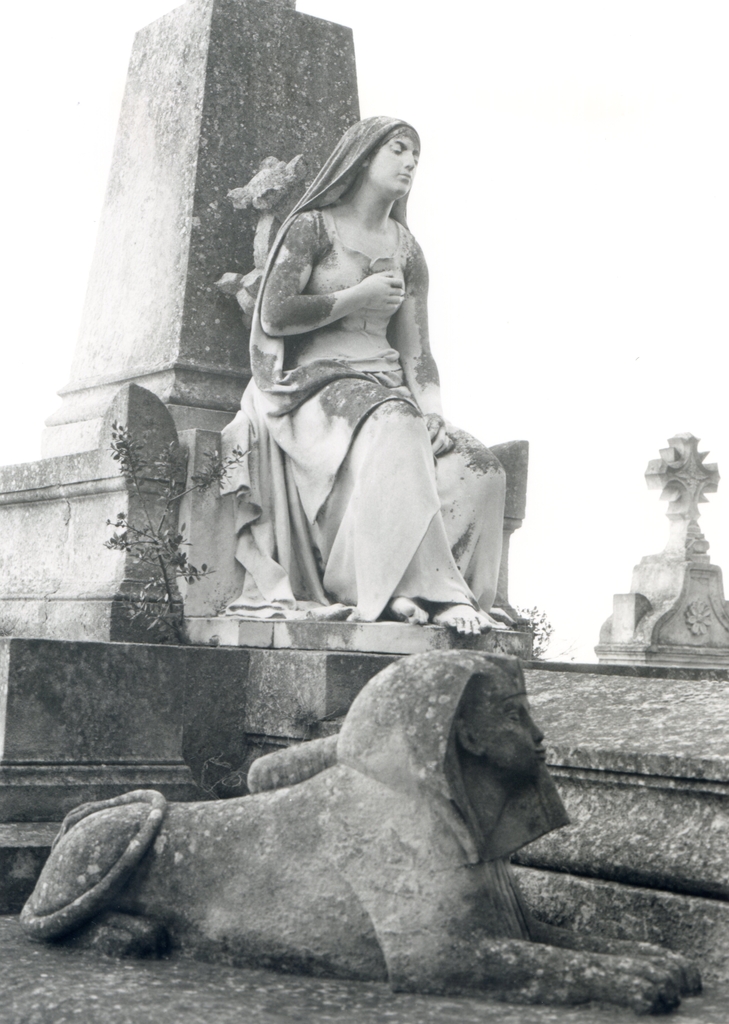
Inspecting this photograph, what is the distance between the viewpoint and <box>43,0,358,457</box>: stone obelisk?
21.1 feet

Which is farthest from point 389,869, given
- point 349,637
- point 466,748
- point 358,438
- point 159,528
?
point 159,528

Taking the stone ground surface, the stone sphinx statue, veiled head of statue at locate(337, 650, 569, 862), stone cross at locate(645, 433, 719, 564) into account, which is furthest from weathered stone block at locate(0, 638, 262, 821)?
stone cross at locate(645, 433, 719, 564)

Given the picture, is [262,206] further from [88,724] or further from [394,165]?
[88,724]

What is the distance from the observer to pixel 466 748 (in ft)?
11.6

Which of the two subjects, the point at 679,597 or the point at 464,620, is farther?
the point at 679,597

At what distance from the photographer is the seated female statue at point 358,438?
5461 millimetres

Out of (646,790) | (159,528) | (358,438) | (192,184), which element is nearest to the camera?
(646,790)

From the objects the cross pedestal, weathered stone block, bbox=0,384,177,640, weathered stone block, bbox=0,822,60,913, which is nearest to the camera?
weathered stone block, bbox=0,822,60,913

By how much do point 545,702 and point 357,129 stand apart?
8.94ft

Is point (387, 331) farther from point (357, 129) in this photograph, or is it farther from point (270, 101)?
point (270, 101)

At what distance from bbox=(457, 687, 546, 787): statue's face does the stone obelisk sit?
300 centimetres

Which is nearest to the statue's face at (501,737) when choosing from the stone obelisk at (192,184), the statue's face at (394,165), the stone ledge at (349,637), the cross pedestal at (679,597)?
the stone ledge at (349,637)

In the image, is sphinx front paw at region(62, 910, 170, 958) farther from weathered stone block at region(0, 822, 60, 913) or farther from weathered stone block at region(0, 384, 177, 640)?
weathered stone block at region(0, 384, 177, 640)

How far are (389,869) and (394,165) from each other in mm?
3432
